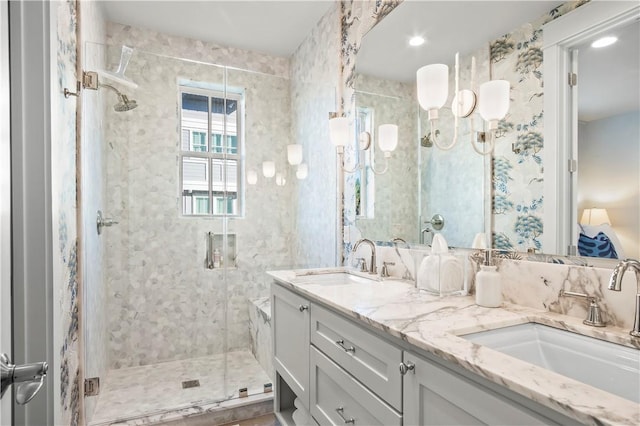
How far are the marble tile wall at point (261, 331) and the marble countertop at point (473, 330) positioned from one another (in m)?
0.77

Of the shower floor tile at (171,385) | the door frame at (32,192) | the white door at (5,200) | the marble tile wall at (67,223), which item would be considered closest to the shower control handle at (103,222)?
the marble tile wall at (67,223)

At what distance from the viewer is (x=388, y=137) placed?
6.20 feet

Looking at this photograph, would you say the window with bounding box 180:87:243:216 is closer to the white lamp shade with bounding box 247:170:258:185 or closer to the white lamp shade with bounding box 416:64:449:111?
the white lamp shade with bounding box 247:170:258:185

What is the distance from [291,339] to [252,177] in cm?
122

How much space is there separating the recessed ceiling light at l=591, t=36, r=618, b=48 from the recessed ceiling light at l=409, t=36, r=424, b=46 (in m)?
0.79

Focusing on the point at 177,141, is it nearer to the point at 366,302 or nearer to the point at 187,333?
the point at 187,333

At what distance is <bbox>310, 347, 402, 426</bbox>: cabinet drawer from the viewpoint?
41.1 inches

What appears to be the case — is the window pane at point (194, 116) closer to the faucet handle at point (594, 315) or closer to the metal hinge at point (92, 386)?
the metal hinge at point (92, 386)

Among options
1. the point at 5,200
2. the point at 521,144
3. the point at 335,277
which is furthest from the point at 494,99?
the point at 5,200

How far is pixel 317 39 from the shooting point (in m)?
2.67

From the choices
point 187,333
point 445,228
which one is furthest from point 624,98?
point 187,333

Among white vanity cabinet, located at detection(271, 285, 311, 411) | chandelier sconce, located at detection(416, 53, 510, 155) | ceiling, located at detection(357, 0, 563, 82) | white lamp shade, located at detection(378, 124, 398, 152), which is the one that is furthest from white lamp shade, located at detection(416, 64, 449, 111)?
white vanity cabinet, located at detection(271, 285, 311, 411)

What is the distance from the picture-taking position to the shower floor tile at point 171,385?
2062 mm

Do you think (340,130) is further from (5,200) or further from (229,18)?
(5,200)
